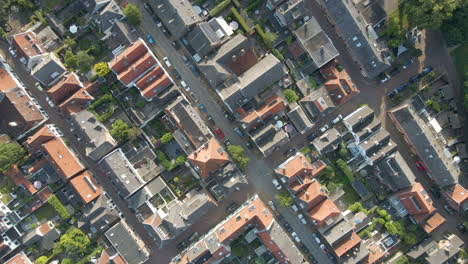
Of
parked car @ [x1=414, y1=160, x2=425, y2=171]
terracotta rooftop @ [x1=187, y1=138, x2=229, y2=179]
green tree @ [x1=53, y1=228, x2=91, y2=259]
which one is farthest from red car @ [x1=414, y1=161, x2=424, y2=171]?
green tree @ [x1=53, y1=228, x2=91, y2=259]

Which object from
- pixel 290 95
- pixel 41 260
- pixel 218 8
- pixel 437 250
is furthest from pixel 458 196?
pixel 41 260

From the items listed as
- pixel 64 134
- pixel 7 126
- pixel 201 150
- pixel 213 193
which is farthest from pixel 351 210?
pixel 7 126

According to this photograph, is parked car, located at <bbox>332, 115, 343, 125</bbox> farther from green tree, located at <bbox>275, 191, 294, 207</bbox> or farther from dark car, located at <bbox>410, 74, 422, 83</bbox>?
green tree, located at <bbox>275, 191, 294, 207</bbox>

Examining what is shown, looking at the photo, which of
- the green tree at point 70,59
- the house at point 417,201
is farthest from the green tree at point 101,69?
the house at point 417,201

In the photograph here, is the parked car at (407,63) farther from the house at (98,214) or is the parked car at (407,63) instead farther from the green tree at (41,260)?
the green tree at (41,260)

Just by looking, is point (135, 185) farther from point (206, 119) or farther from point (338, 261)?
point (338, 261)
